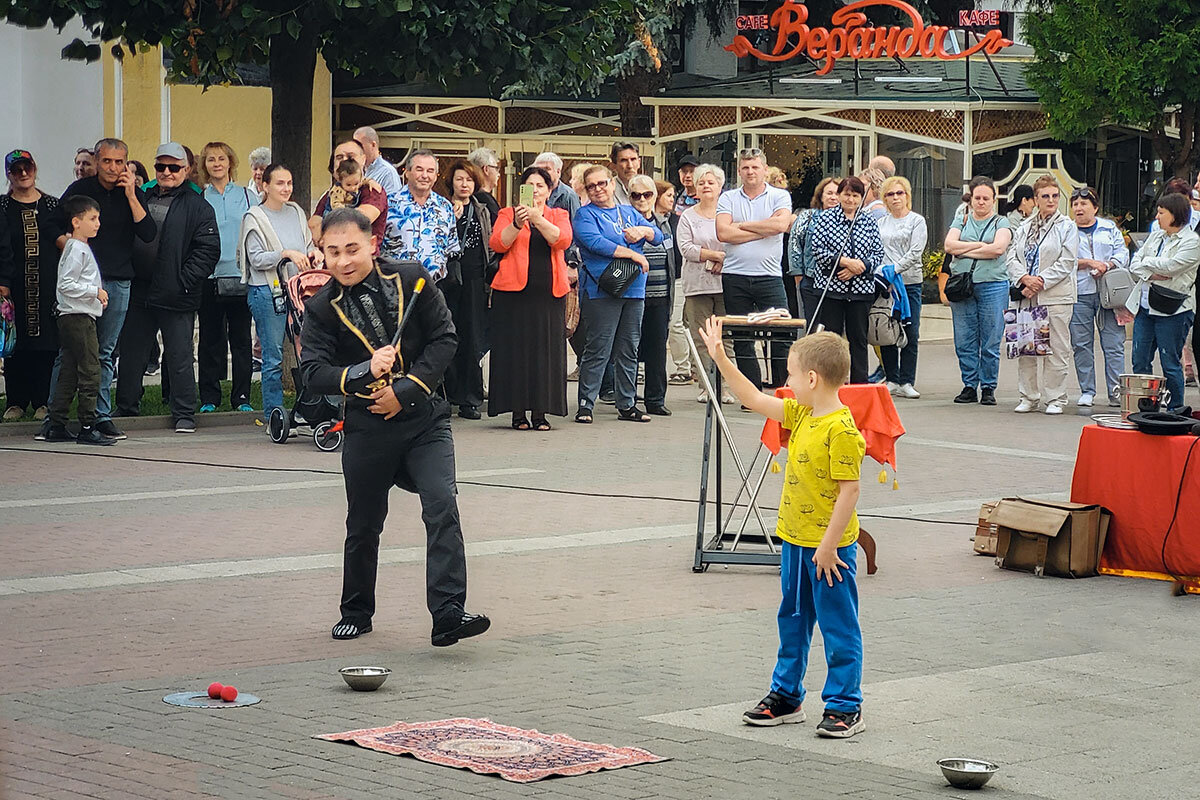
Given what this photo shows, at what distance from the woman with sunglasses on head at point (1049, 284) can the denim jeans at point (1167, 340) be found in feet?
2.67

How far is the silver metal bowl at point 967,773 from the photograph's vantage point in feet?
18.2

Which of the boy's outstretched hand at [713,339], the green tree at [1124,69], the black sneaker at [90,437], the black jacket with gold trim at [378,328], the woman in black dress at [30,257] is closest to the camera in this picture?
the boy's outstretched hand at [713,339]

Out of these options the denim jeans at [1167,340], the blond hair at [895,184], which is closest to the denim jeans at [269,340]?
the blond hair at [895,184]

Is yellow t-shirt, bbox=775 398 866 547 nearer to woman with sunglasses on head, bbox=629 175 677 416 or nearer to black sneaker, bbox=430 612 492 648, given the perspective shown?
black sneaker, bbox=430 612 492 648

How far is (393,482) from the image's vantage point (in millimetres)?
7855

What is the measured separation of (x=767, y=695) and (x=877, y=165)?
497 inches

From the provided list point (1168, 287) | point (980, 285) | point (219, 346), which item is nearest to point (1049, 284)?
point (980, 285)

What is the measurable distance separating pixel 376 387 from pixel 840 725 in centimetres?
244

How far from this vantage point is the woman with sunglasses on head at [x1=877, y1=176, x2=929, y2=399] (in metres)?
17.1

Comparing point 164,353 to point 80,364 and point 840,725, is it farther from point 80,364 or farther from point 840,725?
point 840,725

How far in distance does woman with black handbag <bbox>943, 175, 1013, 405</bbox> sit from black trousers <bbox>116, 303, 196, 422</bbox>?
690 centimetres

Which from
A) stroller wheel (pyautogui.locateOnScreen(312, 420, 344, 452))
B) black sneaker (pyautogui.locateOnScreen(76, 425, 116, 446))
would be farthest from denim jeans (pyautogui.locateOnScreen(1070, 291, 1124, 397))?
black sneaker (pyautogui.locateOnScreen(76, 425, 116, 446))

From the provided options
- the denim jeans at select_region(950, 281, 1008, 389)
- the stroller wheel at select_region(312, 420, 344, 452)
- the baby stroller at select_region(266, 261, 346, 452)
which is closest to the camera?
the baby stroller at select_region(266, 261, 346, 452)

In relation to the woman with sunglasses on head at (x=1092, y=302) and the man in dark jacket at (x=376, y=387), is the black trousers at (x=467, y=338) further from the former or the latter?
the man in dark jacket at (x=376, y=387)
